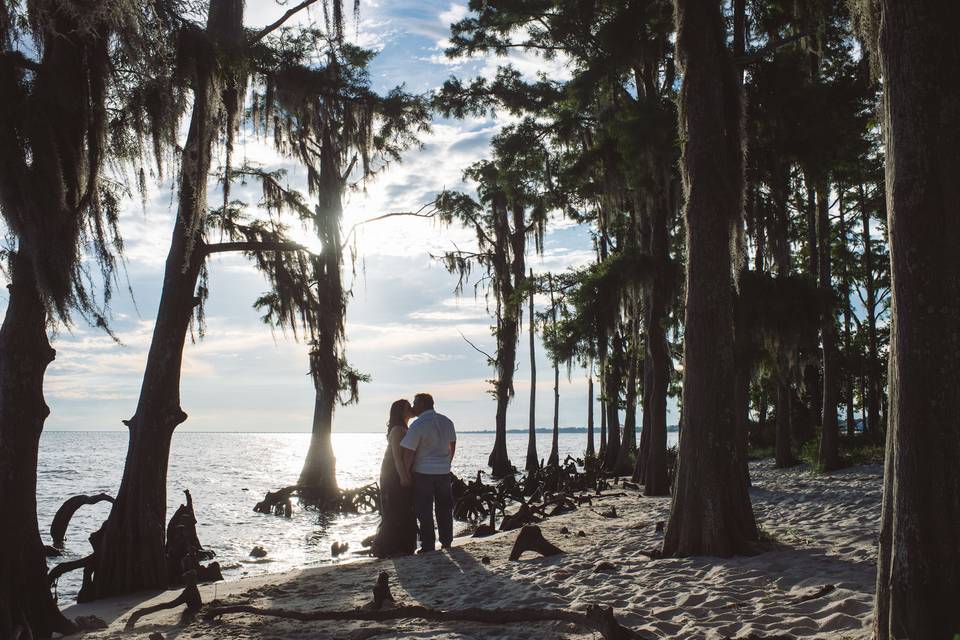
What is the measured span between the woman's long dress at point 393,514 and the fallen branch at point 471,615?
288cm

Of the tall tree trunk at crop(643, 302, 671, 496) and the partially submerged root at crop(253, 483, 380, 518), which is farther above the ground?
the tall tree trunk at crop(643, 302, 671, 496)

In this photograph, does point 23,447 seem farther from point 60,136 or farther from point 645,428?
point 645,428

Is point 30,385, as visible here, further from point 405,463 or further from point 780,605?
point 780,605

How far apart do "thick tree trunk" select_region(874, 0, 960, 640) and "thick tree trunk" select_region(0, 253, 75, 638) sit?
255 inches

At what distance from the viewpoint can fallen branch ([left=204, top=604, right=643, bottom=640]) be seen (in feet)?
14.0

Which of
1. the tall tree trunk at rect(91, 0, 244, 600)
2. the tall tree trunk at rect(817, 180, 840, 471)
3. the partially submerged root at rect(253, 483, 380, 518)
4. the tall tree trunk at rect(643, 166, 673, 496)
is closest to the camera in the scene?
the tall tree trunk at rect(91, 0, 244, 600)

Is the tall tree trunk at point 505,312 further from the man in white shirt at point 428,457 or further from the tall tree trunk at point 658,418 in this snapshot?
the man in white shirt at point 428,457

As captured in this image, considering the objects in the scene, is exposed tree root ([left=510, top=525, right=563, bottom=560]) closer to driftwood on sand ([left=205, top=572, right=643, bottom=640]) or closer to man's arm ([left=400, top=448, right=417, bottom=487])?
man's arm ([left=400, top=448, right=417, bottom=487])

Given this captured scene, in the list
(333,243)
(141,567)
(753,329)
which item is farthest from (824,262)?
(141,567)

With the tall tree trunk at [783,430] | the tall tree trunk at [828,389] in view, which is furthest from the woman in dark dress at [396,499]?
the tall tree trunk at [783,430]

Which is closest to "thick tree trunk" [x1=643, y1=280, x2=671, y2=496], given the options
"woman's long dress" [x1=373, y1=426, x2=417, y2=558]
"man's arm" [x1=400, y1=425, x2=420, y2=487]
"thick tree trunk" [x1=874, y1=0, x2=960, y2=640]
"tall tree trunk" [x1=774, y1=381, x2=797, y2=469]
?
"tall tree trunk" [x1=774, y1=381, x2=797, y2=469]

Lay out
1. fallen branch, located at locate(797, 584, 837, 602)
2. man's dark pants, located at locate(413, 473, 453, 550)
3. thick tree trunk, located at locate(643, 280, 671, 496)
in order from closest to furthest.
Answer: fallen branch, located at locate(797, 584, 837, 602), man's dark pants, located at locate(413, 473, 453, 550), thick tree trunk, located at locate(643, 280, 671, 496)

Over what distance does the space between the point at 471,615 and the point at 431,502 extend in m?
3.76

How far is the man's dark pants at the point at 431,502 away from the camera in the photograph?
877 cm
